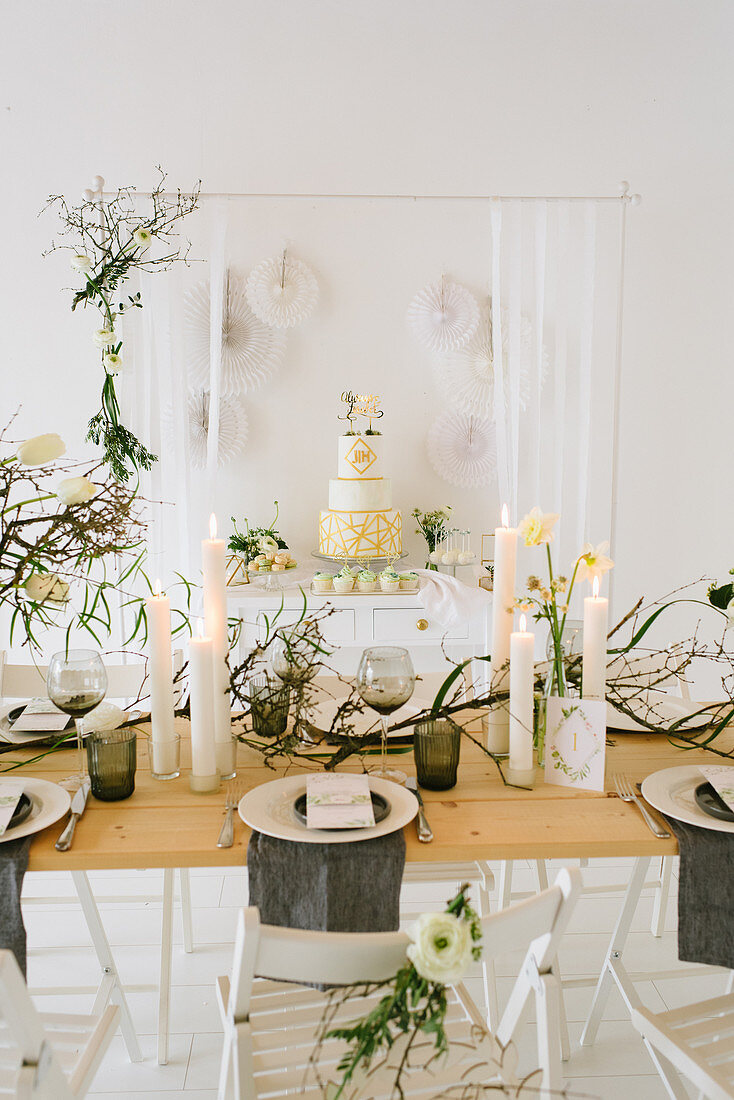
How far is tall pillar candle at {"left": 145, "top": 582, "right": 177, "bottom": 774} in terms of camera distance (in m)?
1.53

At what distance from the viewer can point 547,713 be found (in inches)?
60.8

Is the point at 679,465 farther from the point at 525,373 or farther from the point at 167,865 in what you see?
the point at 167,865

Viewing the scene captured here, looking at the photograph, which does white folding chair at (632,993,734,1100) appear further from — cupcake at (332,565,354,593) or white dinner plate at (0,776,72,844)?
cupcake at (332,565,354,593)

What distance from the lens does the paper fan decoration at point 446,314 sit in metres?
3.55

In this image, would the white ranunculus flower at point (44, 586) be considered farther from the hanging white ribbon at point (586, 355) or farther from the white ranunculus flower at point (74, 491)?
the hanging white ribbon at point (586, 355)

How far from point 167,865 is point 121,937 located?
119 centimetres

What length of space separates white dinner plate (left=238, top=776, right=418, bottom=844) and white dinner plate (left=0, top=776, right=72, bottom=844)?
0.93ft

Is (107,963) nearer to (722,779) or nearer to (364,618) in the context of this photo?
(722,779)

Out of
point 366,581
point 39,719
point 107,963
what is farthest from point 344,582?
point 107,963

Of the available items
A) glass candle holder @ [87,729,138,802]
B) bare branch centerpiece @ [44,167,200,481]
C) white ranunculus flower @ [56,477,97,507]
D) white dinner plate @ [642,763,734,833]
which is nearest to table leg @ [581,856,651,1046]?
white dinner plate @ [642,763,734,833]

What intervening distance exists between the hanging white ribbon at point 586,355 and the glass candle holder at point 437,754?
1.94m

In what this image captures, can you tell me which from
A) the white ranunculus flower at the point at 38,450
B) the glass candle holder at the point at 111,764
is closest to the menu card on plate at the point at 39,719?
the glass candle holder at the point at 111,764

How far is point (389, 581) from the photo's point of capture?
3.23 metres

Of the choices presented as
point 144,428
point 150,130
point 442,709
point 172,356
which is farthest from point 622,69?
point 442,709
